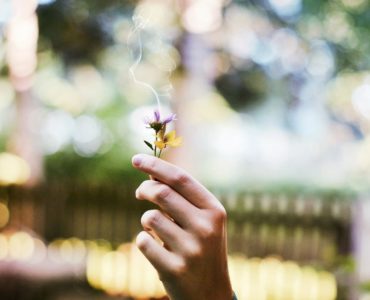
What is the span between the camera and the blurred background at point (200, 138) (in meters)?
8.30

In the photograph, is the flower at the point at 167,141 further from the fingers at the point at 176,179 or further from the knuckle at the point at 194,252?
the knuckle at the point at 194,252

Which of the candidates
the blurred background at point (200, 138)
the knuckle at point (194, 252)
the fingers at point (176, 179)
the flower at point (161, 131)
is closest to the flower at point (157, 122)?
the flower at point (161, 131)

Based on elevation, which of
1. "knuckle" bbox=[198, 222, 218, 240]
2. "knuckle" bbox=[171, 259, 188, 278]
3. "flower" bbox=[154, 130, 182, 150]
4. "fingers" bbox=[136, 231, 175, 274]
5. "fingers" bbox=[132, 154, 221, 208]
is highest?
"flower" bbox=[154, 130, 182, 150]

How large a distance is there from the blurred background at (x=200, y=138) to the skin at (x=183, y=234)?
13.7 feet

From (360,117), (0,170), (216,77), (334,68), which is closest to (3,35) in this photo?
(0,170)

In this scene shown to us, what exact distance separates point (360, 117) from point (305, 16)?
15.4ft

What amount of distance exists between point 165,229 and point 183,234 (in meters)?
0.03

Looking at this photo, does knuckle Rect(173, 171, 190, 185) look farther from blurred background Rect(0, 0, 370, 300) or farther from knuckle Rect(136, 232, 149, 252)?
blurred background Rect(0, 0, 370, 300)

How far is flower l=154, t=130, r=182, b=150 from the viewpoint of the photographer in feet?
3.59

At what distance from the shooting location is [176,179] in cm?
101

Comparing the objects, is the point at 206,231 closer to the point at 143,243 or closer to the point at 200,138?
the point at 143,243

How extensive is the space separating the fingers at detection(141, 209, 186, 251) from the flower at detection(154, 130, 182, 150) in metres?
0.12

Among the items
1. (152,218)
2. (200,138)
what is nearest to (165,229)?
(152,218)

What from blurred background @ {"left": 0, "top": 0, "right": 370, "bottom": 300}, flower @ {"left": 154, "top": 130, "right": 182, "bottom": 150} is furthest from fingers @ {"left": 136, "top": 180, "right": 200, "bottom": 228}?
blurred background @ {"left": 0, "top": 0, "right": 370, "bottom": 300}
